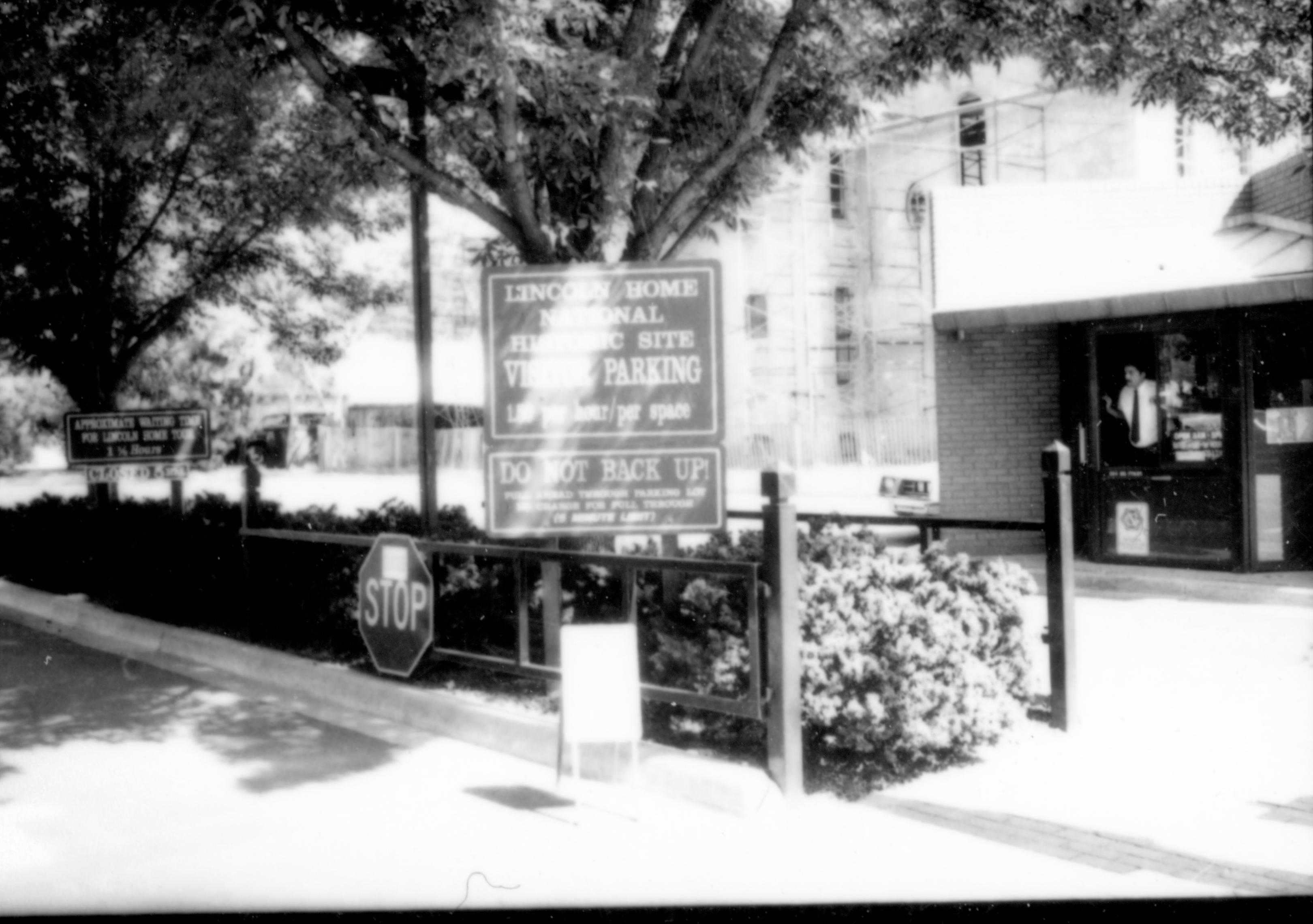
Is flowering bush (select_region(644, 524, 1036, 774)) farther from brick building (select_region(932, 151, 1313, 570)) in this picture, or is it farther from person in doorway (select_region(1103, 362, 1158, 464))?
person in doorway (select_region(1103, 362, 1158, 464))

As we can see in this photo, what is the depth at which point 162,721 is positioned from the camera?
7387 millimetres

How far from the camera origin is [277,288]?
603 inches

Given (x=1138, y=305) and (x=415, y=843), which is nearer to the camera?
(x=415, y=843)

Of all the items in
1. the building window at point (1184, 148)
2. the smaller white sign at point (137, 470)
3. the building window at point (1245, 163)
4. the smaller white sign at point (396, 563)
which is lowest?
the smaller white sign at point (396, 563)

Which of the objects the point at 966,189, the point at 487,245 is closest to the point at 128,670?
the point at 487,245

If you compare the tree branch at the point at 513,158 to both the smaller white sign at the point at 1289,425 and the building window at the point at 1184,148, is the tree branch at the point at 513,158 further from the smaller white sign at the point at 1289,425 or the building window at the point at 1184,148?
the building window at the point at 1184,148

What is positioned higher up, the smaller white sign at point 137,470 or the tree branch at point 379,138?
the tree branch at point 379,138

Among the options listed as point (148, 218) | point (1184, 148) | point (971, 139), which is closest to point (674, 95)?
point (148, 218)

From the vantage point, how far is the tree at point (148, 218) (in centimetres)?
1095

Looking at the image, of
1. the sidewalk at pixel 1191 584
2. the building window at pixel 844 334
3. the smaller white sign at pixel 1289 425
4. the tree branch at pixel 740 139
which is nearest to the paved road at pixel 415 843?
the tree branch at pixel 740 139

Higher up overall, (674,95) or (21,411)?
(674,95)

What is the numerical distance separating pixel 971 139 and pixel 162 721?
92.7 feet

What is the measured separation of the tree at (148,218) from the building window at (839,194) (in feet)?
58.6

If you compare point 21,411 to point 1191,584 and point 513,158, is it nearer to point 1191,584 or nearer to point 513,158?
point 513,158
